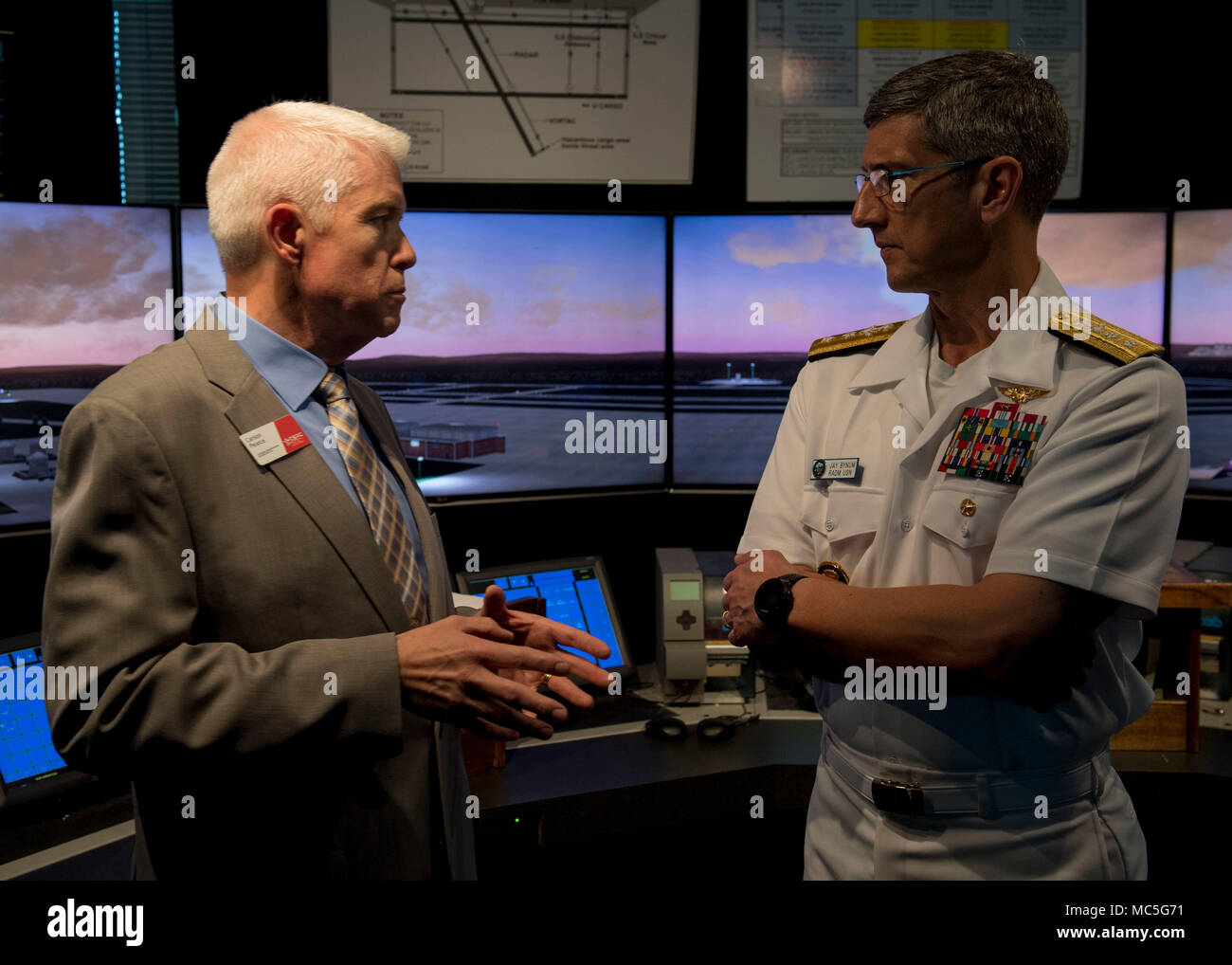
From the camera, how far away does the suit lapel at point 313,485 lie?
4.10ft

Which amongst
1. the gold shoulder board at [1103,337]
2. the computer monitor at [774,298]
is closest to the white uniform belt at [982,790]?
the gold shoulder board at [1103,337]

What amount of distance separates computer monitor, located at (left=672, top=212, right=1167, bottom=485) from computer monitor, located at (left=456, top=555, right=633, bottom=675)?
1.36 feet

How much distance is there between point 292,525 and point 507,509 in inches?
67.3

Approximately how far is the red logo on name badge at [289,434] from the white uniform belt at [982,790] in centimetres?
92

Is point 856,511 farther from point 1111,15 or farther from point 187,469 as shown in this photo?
point 1111,15

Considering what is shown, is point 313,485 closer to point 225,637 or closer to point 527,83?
point 225,637

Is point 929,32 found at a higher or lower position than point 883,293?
higher

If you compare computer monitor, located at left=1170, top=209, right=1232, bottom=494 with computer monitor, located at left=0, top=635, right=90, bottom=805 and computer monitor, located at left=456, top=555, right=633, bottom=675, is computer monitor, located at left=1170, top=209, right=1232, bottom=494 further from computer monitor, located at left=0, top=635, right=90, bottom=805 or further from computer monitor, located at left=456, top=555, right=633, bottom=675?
computer monitor, located at left=0, top=635, right=90, bottom=805

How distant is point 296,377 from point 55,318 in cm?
113

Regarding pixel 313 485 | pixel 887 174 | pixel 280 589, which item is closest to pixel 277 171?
pixel 313 485

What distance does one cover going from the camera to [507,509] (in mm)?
2939

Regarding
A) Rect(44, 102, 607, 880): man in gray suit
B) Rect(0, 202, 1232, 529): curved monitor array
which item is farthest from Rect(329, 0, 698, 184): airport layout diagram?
Rect(44, 102, 607, 880): man in gray suit

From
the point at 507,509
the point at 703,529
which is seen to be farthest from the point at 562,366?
the point at 703,529

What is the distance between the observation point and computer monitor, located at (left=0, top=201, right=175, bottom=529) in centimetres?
210
